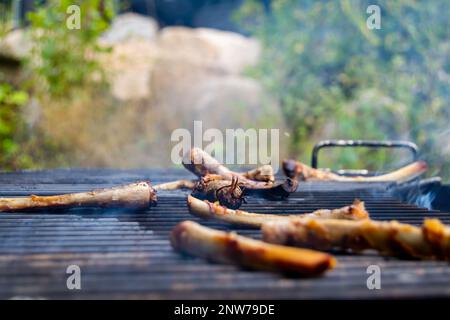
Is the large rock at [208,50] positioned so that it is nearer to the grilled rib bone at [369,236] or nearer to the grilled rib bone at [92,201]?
the grilled rib bone at [92,201]

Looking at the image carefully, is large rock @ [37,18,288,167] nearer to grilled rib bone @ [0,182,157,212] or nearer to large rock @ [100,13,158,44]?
large rock @ [100,13,158,44]

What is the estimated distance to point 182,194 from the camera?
10.2ft

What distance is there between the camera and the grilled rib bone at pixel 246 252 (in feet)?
5.01

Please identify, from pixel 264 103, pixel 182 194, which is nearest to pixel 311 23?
pixel 264 103

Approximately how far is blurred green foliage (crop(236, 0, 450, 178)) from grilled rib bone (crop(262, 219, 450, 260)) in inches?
201

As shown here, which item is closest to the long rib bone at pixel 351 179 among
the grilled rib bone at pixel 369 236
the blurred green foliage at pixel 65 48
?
the grilled rib bone at pixel 369 236

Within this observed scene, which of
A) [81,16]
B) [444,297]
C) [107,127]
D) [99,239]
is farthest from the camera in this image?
[107,127]

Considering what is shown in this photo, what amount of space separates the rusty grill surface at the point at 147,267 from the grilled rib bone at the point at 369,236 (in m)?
0.04

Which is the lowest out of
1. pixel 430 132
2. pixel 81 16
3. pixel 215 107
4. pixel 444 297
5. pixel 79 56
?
pixel 444 297

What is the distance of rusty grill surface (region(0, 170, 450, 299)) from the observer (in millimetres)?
1470

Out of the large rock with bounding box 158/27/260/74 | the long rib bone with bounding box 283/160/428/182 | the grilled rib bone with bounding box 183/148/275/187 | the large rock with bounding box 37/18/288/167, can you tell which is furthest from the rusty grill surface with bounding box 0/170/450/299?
the large rock with bounding box 158/27/260/74

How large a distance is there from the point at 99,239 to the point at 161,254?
0.36 m

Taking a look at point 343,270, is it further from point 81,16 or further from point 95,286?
point 81,16

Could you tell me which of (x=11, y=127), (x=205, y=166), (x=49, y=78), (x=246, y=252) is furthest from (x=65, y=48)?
(x=246, y=252)
